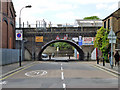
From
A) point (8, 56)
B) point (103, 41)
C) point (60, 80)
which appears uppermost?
point (103, 41)

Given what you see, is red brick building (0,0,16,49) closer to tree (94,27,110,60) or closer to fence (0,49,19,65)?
fence (0,49,19,65)

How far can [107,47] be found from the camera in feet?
92.2

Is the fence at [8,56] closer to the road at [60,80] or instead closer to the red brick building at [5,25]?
the red brick building at [5,25]

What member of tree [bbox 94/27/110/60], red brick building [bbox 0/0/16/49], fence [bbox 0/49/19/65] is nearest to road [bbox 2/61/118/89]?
fence [bbox 0/49/19/65]

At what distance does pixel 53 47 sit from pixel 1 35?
55.7 m

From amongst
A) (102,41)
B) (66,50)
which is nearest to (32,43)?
(102,41)

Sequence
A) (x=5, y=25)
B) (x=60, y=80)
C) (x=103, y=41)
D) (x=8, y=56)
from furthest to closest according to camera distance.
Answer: (x=5, y=25), (x=103, y=41), (x=8, y=56), (x=60, y=80)

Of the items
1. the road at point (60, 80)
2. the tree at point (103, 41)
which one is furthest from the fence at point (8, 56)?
the tree at point (103, 41)

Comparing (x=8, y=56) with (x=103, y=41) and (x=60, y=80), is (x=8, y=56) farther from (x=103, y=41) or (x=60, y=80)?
A: (x=60, y=80)

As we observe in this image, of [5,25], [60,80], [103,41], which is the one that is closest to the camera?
[60,80]

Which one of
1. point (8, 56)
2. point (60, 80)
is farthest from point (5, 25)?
point (60, 80)

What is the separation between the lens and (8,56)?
25062 millimetres

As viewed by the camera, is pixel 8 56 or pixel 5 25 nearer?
pixel 8 56

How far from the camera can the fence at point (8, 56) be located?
2273 centimetres
